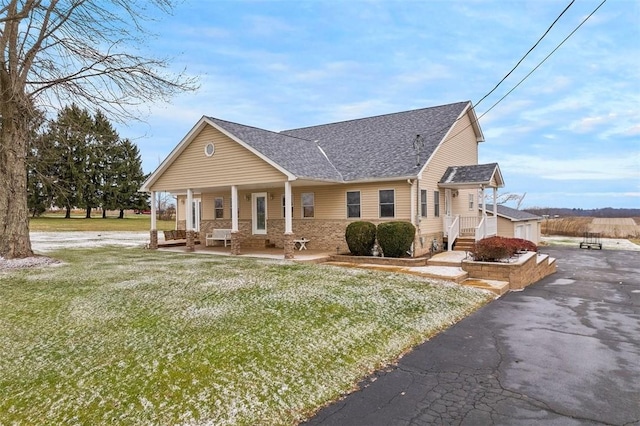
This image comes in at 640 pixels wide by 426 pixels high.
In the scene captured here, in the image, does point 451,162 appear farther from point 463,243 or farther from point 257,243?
point 257,243

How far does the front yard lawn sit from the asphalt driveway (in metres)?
0.38

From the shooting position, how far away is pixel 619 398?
432 cm

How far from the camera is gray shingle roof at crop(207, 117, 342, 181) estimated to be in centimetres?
1530

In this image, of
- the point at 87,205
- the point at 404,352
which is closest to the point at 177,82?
the point at 404,352

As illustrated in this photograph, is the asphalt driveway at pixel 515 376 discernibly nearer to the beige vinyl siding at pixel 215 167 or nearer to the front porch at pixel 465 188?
the front porch at pixel 465 188

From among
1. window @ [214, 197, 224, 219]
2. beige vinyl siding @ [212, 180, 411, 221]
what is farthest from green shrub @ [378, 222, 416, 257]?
window @ [214, 197, 224, 219]

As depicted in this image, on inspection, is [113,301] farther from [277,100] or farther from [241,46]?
[277,100]

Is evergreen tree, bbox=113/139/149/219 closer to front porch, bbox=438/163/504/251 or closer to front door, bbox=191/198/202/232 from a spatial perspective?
front door, bbox=191/198/202/232

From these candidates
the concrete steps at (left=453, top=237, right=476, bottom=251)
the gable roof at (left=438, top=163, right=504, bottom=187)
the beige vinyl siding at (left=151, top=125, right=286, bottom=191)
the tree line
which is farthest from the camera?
the tree line

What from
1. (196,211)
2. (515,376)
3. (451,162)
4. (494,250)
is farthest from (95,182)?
(515,376)

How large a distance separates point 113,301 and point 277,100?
64.8 ft

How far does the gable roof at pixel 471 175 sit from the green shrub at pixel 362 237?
181 inches

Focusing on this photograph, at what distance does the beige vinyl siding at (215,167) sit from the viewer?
1552 centimetres

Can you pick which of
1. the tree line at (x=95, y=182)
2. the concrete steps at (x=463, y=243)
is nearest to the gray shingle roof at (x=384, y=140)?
the concrete steps at (x=463, y=243)
